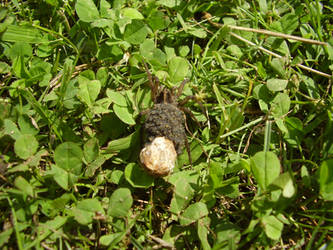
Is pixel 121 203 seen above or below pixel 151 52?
below

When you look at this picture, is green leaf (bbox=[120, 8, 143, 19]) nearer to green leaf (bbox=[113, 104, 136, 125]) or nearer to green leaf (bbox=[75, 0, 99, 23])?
green leaf (bbox=[75, 0, 99, 23])

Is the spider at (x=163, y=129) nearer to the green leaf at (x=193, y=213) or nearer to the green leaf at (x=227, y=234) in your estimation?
the green leaf at (x=193, y=213)

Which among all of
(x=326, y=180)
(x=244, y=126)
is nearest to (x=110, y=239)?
(x=244, y=126)

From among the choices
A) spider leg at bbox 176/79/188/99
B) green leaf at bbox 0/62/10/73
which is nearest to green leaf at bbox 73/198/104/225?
spider leg at bbox 176/79/188/99

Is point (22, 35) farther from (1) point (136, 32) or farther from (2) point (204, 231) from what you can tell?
(2) point (204, 231)

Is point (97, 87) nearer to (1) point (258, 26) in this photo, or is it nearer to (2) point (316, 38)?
(1) point (258, 26)

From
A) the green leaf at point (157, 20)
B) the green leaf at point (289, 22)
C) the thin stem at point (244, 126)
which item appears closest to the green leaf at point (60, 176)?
the thin stem at point (244, 126)
